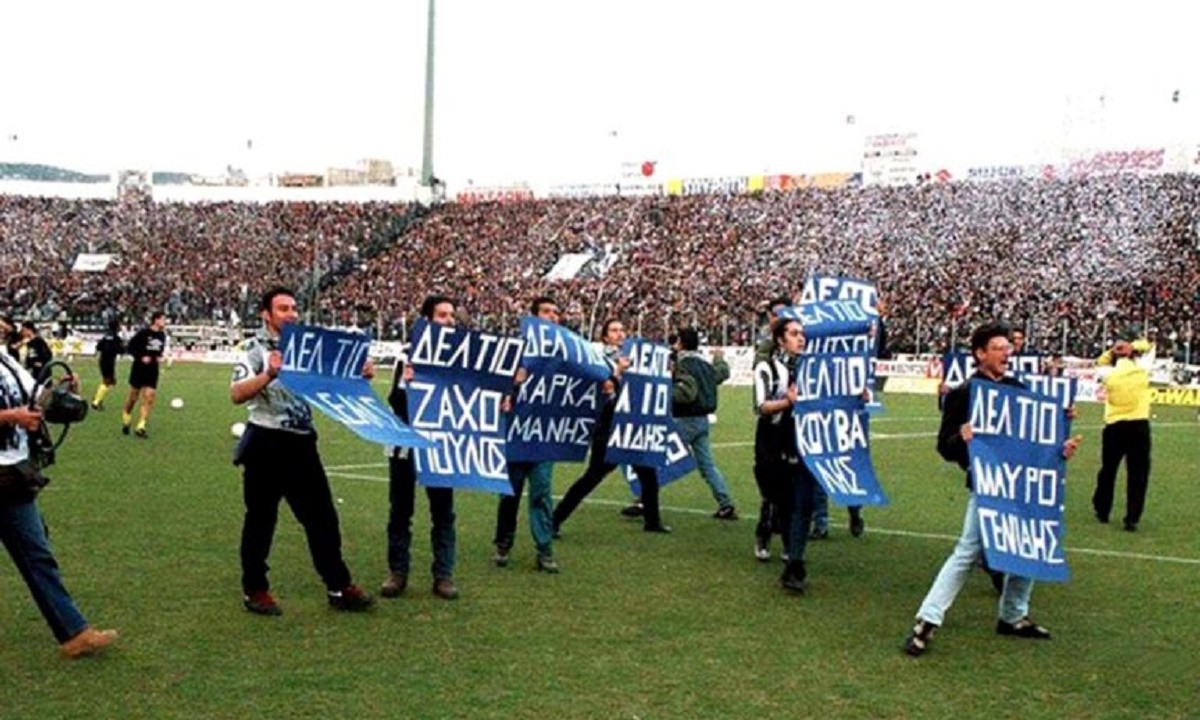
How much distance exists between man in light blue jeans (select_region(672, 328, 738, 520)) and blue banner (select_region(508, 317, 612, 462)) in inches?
92.1

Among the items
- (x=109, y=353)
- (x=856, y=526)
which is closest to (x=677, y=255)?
(x=109, y=353)

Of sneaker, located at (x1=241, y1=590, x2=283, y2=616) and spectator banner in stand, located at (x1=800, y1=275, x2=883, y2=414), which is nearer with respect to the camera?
sneaker, located at (x1=241, y1=590, x2=283, y2=616)

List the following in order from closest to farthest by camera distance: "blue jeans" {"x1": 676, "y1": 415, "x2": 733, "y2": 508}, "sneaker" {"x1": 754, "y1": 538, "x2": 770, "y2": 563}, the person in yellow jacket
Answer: "sneaker" {"x1": 754, "y1": 538, "x2": 770, "y2": 563}
"blue jeans" {"x1": 676, "y1": 415, "x2": 733, "y2": 508}
the person in yellow jacket

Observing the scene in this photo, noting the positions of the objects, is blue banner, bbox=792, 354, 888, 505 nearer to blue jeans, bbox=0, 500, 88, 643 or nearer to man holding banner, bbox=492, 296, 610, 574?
man holding banner, bbox=492, 296, 610, 574

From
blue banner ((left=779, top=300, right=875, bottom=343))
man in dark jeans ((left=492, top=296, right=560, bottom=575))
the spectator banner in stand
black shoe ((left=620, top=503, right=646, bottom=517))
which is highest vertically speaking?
the spectator banner in stand

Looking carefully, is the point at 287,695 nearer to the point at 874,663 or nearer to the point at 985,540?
the point at 874,663

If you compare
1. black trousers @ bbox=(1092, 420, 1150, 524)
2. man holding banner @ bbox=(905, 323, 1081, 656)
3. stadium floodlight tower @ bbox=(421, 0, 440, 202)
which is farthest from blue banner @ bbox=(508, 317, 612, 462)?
stadium floodlight tower @ bbox=(421, 0, 440, 202)

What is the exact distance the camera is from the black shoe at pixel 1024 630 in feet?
29.7

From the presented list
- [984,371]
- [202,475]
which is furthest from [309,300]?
[984,371]

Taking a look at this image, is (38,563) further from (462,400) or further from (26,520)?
(462,400)

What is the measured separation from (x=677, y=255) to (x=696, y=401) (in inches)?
1833

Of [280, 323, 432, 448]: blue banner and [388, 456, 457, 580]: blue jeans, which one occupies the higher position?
[280, 323, 432, 448]: blue banner

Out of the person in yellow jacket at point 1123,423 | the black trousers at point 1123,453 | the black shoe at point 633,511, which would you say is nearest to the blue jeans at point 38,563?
the black shoe at point 633,511

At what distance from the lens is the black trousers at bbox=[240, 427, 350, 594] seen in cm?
904
